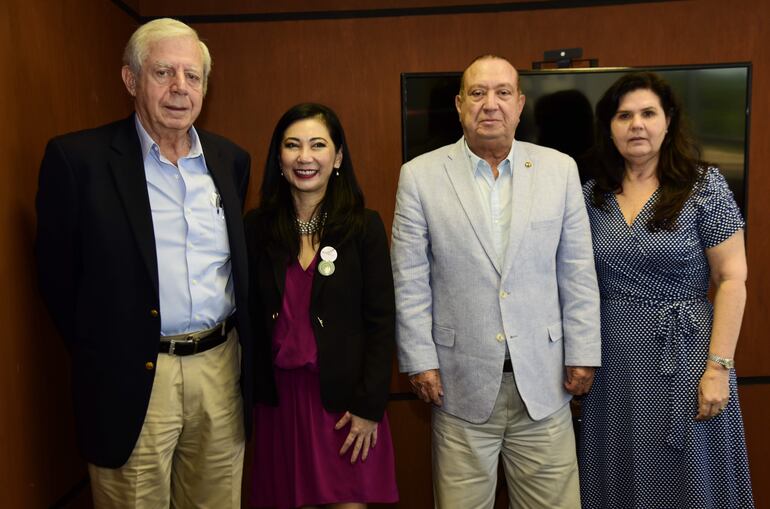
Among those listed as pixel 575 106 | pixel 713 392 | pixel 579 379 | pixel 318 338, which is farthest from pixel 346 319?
pixel 575 106

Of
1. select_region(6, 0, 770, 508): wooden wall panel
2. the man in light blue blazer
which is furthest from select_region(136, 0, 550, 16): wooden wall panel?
the man in light blue blazer

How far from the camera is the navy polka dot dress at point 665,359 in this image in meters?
2.16

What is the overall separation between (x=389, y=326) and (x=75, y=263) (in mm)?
923

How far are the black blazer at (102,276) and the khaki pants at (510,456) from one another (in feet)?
3.27

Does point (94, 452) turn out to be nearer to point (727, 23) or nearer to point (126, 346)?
point (126, 346)

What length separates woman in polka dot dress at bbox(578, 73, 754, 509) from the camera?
2160mm

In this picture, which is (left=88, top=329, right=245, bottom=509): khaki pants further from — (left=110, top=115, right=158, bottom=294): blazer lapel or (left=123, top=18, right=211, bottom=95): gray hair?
(left=123, top=18, right=211, bottom=95): gray hair

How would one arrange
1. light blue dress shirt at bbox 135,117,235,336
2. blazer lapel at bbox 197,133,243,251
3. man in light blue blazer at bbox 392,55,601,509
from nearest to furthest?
light blue dress shirt at bbox 135,117,235,336, blazer lapel at bbox 197,133,243,251, man in light blue blazer at bbox 392,55,601,509

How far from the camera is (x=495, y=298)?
2109mm

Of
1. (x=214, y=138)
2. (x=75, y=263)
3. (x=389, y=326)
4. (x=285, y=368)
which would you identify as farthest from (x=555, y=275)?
(x=75, y=263)

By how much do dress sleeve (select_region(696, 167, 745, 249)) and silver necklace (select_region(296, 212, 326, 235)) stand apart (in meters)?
1.22

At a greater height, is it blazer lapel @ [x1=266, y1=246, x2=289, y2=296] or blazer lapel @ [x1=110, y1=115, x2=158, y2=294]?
blazer lapel @ [x1=110, y1=115, x2=158, y2=294]

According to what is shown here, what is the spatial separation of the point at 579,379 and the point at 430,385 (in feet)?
1.60

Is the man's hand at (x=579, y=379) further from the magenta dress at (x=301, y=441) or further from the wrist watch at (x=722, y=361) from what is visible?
the magenta dress at (x=301, y=441)
